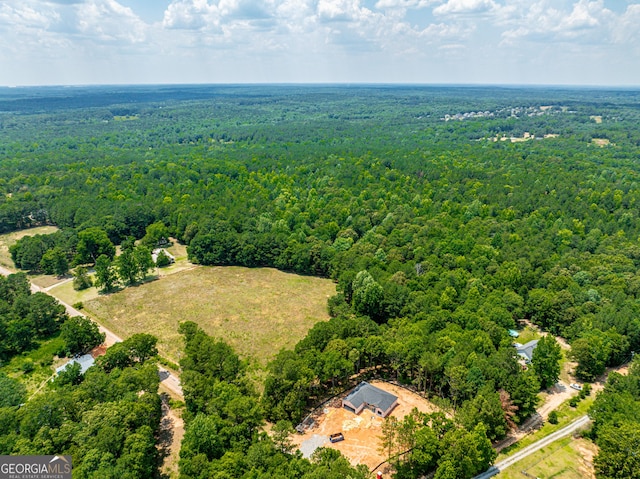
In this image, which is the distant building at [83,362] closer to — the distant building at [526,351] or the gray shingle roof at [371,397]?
the gray shingle roof at [371,397]

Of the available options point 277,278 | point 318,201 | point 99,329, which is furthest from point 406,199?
point 99,329

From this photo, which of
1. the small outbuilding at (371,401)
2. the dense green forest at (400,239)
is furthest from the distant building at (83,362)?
the small outbuilding at (371,401)

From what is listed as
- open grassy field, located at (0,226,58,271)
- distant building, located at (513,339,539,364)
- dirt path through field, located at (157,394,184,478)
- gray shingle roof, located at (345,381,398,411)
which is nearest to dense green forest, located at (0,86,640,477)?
gray shingle roof, located at (345,381,398,411)

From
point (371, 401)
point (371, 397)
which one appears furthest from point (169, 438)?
point (371, 397)

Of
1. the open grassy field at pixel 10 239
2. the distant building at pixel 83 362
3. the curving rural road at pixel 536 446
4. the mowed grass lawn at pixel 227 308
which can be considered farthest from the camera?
the open grassy field at pixel 10 239

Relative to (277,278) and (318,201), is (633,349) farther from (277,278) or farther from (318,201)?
(318,201)

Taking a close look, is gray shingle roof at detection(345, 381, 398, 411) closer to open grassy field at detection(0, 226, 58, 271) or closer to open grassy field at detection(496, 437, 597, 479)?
open grassy field at detection(496, 437, 597, 479)

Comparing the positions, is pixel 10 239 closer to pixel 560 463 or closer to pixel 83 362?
pixel 83 362
